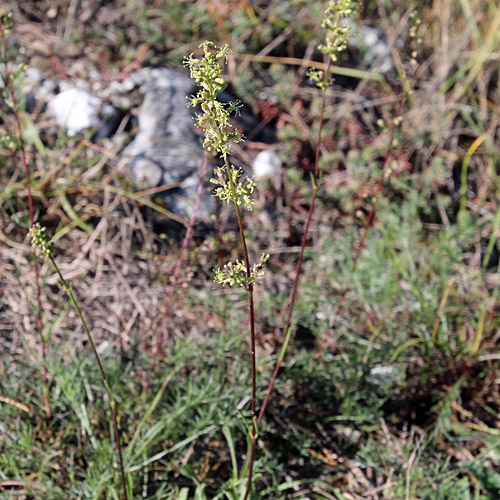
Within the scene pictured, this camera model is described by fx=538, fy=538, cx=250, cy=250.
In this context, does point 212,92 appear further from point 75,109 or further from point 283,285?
point 75,109

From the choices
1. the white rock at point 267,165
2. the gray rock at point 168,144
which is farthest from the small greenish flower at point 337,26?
the white rock at point 267,165

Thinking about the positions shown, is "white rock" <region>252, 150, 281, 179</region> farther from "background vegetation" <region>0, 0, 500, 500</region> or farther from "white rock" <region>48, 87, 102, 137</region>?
"white rock" <region>48, 87, 102, 137</region>

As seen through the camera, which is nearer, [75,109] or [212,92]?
[212,92]

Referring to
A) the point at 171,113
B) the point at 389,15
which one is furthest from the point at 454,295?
the point at 389,15

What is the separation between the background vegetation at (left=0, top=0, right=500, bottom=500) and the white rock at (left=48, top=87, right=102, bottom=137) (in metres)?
0.15

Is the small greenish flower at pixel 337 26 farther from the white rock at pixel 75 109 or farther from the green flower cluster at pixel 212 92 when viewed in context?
the white rock at pixel 75 109

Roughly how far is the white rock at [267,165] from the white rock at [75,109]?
1.17 metres

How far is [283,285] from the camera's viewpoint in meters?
3.25

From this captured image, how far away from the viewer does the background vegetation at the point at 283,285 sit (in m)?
2.48

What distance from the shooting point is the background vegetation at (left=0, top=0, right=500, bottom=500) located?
2.48m

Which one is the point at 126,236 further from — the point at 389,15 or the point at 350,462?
the point at 389,15

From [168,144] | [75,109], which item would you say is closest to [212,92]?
[168,144]

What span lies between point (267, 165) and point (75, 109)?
4.64 ft

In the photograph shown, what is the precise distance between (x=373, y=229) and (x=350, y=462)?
1.53 m
